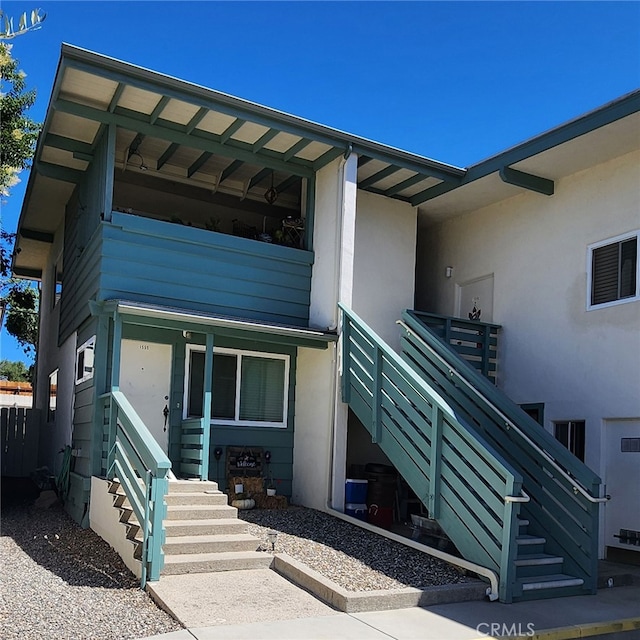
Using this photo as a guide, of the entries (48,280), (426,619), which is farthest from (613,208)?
(48,280)

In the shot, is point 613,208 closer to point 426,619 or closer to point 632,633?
point 632,633

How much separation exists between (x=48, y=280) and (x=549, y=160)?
11016 mm

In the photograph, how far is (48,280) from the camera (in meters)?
15.3

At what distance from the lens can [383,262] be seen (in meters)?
11.0

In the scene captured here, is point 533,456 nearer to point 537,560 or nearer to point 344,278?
point 537,560

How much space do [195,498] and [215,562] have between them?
3.60 ft

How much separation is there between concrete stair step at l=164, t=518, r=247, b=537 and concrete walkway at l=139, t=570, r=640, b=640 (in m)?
0.71

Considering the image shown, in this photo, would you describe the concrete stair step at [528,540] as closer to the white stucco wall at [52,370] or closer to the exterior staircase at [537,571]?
the exterior staircase at [537,571]

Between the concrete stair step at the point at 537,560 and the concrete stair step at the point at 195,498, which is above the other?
the concrete stair step at the point at 195,498

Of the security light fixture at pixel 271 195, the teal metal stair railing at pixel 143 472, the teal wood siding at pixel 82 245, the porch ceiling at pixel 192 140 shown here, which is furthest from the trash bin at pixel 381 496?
the security light fixture at pixel 271 195

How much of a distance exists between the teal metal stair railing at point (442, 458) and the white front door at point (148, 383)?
2588 millimetres

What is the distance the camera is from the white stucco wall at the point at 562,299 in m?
8.79

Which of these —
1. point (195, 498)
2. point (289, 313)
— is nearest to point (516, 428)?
point (289, 313)

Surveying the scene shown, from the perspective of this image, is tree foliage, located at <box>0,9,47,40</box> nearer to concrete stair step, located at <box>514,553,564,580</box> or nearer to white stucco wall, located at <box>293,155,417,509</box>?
concrete stair step, located at <box>514,553,564,580</box>
